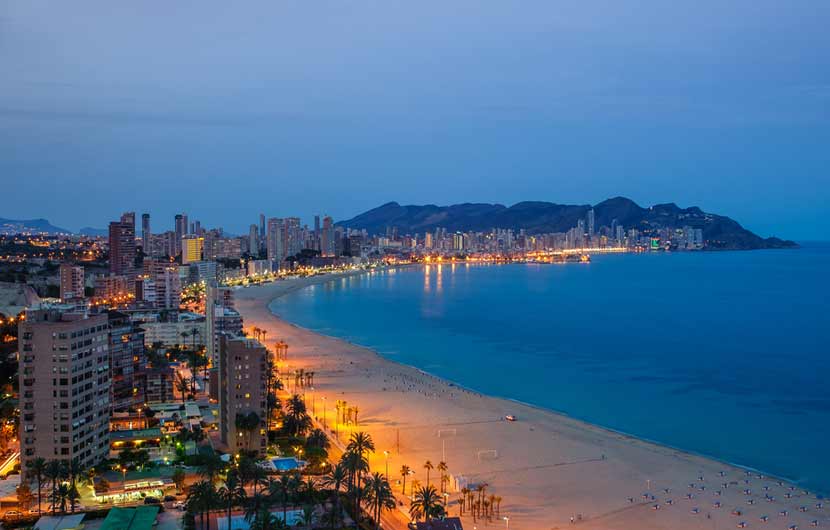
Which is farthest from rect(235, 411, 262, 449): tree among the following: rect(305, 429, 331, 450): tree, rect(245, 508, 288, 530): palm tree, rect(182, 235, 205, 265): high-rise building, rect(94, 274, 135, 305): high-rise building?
rect(182, 235, 205, 265): high-rise building

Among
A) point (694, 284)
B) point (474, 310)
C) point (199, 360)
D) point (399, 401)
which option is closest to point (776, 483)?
point (399, 401)

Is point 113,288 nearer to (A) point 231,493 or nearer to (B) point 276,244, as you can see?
(A) point 231,493

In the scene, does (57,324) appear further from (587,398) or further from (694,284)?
(694,284)

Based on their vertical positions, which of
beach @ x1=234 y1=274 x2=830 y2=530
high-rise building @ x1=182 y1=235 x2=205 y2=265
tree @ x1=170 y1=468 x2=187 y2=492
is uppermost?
high-rise building @ x1=182 y1=235 x2=205 y2=265

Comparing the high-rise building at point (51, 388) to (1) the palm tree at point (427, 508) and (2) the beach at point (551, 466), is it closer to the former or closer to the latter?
(2) the beach at point (551, 466)

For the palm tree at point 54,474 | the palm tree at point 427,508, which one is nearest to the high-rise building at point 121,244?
the palm tree at point 54,474

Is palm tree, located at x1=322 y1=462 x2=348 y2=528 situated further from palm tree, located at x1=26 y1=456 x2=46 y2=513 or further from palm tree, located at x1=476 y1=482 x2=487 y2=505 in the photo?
palm tree, located at x1=26 y1=456 x2=46 y2=513
